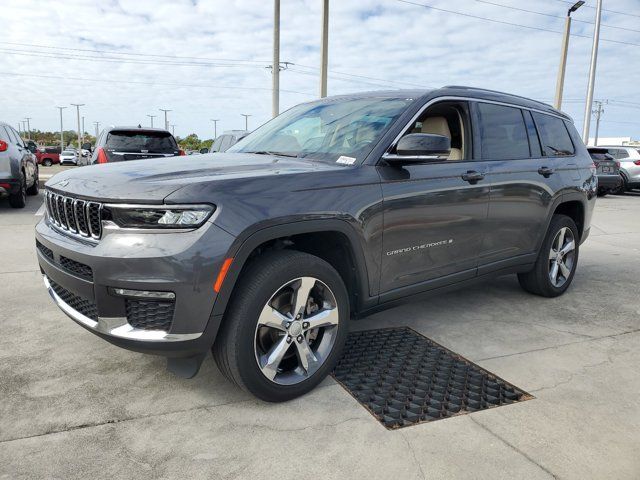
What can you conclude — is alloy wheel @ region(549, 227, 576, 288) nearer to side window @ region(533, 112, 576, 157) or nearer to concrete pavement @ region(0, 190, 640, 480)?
side window @ region(533, 112, 576, 157)

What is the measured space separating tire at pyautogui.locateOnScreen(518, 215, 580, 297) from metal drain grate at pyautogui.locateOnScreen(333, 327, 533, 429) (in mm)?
1611

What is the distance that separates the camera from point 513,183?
4145 mm

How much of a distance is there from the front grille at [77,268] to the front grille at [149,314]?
252 mm

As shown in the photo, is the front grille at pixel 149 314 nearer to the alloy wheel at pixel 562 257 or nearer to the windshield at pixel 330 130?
the windshield at pixel 330 130

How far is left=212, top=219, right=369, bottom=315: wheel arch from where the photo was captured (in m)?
2.49

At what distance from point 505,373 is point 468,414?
661 mm

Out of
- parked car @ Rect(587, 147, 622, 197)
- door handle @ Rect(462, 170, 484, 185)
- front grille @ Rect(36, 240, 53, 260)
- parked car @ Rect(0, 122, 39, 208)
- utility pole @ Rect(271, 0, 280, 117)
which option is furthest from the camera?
utility pole @ Rect(271, 0, 280, 117)

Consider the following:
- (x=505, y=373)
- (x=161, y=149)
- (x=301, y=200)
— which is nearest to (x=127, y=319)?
(x=301, y=200)

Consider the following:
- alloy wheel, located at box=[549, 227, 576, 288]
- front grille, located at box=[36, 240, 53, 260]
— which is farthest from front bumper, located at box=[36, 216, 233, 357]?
alloy wheel, located at box=[549, 227, 576, 288]

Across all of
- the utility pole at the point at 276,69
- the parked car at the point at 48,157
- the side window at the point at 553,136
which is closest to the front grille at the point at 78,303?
the side window at the point at 553,136

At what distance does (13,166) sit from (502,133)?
28.1 feet

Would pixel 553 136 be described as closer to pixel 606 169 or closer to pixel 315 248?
pixel 315 248

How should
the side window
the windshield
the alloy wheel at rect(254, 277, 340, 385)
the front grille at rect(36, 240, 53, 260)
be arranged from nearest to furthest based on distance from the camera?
the alloy wheel at rect(254, 277, 340, 385) < the front grille at rect(36, 240, 53, 260) < the windshield < the side window

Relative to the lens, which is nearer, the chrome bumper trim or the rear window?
the chrome bumper trim
